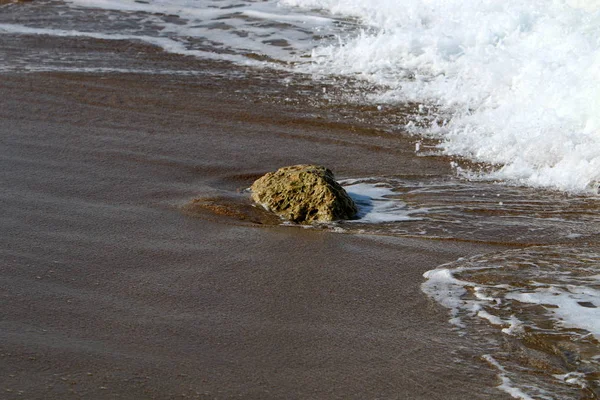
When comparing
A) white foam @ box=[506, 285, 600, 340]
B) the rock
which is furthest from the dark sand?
white foam @ box=[506, 285, 600, 340]

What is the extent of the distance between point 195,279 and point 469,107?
414cm

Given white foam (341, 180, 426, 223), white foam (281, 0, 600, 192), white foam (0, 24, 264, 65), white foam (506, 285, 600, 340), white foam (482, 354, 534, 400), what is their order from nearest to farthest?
white foam (482, 354, 534, 400), white foam (506, 285, 600, 340), white foam (341, 180, 426, 223), white foam (281, 0, 600, 192), white foam (0, 24, 264, 65)

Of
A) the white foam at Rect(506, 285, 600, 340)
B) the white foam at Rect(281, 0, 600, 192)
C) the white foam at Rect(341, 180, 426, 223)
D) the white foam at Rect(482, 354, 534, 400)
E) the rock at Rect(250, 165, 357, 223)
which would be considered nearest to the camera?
the white foam at Rect(482, 354, 534, 400)

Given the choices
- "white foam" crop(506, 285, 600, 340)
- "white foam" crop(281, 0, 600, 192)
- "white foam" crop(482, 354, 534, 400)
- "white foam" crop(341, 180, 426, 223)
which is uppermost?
"white foam" crop(281, 0, 600, 192)

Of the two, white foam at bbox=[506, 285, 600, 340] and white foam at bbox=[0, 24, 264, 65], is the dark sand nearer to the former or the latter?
white foam at bbox=[506, 285, 600, 340]

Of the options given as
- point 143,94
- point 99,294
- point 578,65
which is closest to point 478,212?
point 99,294

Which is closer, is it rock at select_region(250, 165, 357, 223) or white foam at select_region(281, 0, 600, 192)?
rock at select_region(250, 165, 357, 223)

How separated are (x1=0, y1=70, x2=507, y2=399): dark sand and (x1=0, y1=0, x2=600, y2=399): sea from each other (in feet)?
0.71

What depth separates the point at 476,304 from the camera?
3803 millimetres

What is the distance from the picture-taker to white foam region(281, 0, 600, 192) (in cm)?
624

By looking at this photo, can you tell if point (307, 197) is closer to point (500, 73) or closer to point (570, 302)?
point (570, 302)

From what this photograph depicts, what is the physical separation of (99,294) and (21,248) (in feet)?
2.35

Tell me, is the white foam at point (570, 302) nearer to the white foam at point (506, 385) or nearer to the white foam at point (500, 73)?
the white foam at point (506, 385)

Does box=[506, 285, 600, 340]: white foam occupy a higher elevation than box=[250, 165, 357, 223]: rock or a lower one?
lower
